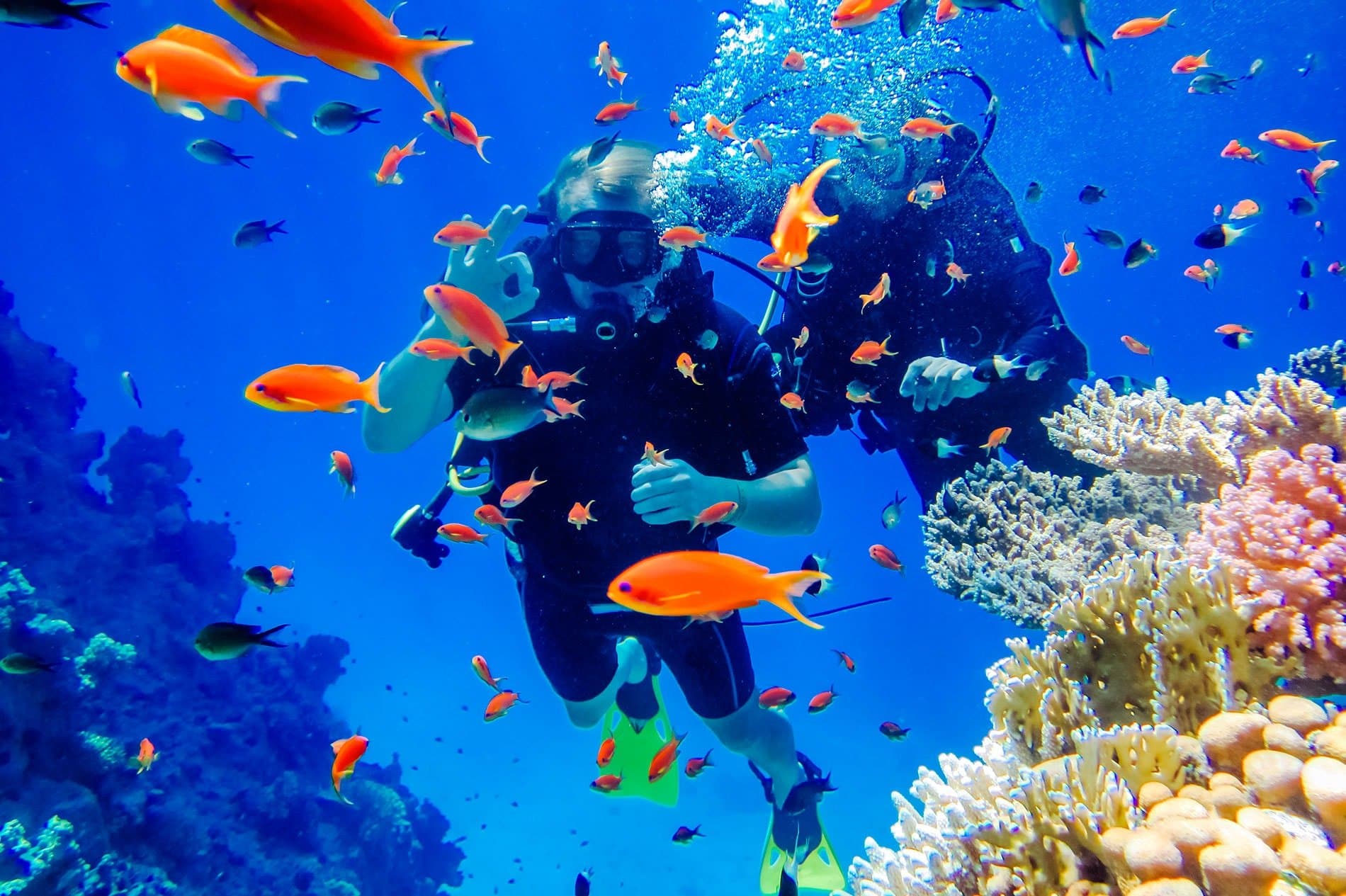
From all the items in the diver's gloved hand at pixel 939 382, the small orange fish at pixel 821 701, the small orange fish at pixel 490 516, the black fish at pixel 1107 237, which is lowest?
the small orange fish at pixel 821 701

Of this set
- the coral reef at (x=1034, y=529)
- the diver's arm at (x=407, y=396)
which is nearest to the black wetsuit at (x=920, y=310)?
the coral reef at (x=1034, y=529)

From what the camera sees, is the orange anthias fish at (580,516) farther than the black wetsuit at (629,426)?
No

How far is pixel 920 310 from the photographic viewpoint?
6.27m

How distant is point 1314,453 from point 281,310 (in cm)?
6018

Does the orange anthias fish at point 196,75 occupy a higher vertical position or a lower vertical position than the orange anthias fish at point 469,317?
higher

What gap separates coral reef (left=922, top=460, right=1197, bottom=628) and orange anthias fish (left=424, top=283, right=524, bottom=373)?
336 centimetres

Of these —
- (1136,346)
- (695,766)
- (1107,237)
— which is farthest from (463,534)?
(1136,346)

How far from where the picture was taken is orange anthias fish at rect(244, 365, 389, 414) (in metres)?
2.72

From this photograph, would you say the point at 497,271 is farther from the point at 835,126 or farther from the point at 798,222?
the point at 835,126

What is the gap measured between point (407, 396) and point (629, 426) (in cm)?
154

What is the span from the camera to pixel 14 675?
8.10 m

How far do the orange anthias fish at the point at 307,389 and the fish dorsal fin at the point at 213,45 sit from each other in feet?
4.34

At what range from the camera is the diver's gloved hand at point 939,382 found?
4.46 meters

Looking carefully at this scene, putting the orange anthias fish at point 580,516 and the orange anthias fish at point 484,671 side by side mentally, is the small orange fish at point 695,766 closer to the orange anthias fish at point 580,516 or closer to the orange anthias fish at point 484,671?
the orange anthias fish at point 484,671
